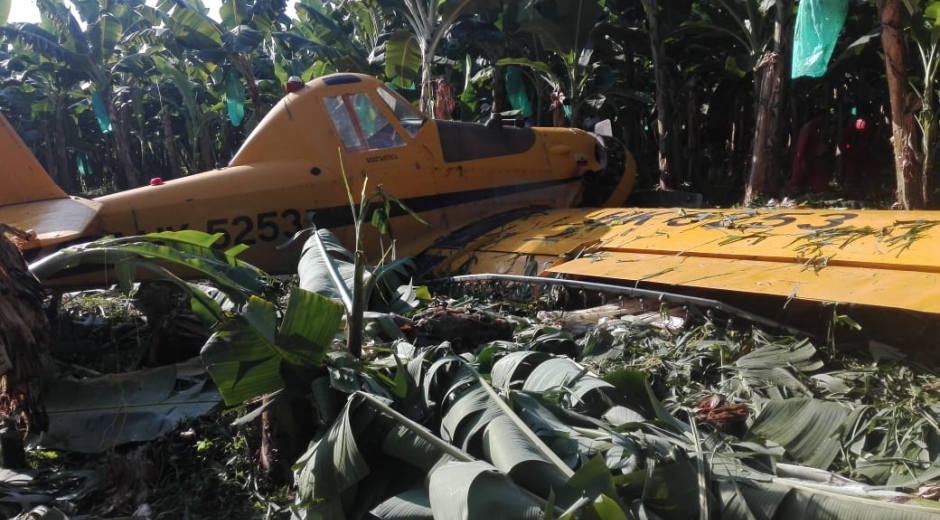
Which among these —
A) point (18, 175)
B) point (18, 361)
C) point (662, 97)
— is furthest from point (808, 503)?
point (662, 97)

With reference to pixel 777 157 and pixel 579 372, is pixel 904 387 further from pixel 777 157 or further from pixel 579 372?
pixel 777 157

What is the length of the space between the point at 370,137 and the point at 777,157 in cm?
690

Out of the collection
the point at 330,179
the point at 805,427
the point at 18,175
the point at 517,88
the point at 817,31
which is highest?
the point at 517,88

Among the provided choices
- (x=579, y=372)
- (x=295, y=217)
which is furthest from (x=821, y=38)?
(x=579, y=372)

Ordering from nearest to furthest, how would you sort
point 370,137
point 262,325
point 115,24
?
1. point 262,325
2. point 370,137
3. point 115,24

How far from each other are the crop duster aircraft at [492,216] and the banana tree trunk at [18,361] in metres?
1.16

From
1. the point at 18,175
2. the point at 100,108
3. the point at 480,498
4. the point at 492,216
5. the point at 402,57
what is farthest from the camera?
the point at 100,108

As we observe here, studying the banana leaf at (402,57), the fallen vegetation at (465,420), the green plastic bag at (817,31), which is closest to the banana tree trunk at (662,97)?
the green plastic bag at (817,31)

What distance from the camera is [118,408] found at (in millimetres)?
3146

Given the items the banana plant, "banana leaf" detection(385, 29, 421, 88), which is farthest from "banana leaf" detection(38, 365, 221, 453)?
the banana plant

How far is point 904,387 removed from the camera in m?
2.89

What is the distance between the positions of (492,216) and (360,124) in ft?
4.76

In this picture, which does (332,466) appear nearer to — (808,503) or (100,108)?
(808,503)

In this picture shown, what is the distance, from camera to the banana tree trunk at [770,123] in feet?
32.9
